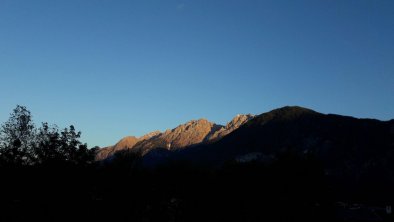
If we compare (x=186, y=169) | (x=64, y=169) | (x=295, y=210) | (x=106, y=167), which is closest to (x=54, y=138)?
(x=64, y=169)

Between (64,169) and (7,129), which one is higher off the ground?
(7,129)

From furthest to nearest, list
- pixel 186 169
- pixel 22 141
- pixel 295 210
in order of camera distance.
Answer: pixel 186 169, pixel 295 210, pixel 22 141

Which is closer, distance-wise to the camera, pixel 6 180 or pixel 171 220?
pixel 6 180

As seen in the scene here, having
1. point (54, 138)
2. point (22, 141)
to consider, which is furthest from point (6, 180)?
point (22, 141)

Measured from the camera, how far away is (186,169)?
352ft

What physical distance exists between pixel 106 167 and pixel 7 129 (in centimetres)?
1686

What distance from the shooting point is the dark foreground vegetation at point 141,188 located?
54.4m

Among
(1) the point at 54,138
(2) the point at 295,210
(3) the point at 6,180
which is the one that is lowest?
(2) the point at 295,210

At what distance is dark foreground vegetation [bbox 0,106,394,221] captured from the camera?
54441mm

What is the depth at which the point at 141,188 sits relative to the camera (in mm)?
83188

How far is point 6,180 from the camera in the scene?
186 ft

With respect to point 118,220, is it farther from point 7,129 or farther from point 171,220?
point 171,220

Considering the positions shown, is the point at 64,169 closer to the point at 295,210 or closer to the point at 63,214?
the point at 63,214

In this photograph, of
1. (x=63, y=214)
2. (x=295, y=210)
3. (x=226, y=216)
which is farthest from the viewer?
(x=226, y=216)
